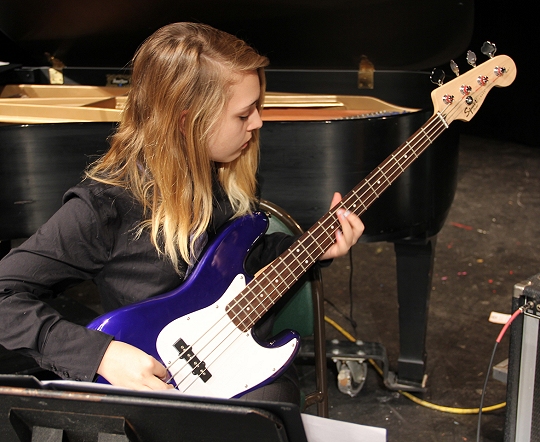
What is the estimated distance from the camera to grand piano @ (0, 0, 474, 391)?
2004 millimetres

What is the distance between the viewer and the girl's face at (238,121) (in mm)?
1517

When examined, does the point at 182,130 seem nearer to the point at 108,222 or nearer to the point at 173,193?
the point at 173,193

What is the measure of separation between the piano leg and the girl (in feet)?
2.14

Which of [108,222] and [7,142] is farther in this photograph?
[7,142]

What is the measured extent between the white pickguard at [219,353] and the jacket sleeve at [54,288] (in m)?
0.17

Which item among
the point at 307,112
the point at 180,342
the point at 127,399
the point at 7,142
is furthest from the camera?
the point at 307,112

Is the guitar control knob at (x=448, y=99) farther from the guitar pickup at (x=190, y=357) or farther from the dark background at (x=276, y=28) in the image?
the guitar pickup at (x=190, y=357)

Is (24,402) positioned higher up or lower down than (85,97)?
lower down

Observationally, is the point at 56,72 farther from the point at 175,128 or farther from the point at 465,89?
the point at 465,89

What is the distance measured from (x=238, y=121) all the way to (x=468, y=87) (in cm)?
59

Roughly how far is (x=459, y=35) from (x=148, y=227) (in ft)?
4.54

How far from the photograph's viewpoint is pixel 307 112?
97.6 inches

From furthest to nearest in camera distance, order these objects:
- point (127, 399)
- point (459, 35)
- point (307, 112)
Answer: point (307, 112) < point (459, 35) < point (127, 399)

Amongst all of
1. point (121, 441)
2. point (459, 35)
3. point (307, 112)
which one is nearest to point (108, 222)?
point (121, 441)
